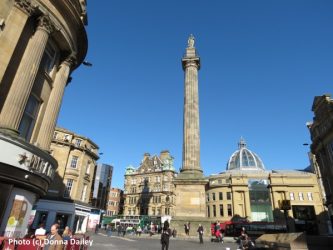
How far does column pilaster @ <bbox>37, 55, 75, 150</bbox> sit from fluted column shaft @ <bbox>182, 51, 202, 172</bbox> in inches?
584

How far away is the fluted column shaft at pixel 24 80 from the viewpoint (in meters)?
10.8

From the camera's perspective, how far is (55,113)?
49.5 ft

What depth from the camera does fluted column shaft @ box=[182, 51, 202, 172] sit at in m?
26.7

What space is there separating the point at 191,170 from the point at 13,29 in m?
19.2

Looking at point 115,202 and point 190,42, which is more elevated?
point 190,42

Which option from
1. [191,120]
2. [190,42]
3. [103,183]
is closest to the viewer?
[191,120]

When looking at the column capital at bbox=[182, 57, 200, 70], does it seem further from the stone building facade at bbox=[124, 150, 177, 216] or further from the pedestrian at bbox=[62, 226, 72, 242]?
the stone building facade at bbox=[124, 150, 177, 216]

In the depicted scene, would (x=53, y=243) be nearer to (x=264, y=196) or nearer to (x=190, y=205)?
(x=190, y=205)

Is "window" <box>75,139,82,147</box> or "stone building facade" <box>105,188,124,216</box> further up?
"window" <box>75,139,82,147</box>

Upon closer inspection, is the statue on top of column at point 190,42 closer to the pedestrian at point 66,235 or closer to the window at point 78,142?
the window at point 78,142

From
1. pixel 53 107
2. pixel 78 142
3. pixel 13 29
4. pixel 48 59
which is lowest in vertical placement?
pixel 53 107

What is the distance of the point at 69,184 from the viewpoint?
37.3 meters

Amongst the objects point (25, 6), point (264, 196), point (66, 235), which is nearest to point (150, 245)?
point (66, 235)

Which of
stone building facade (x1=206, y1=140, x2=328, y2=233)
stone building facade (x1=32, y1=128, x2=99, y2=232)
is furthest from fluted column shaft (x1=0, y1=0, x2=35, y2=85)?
stone building facade (x1=206, y1=140, x2=328, y2=233)
